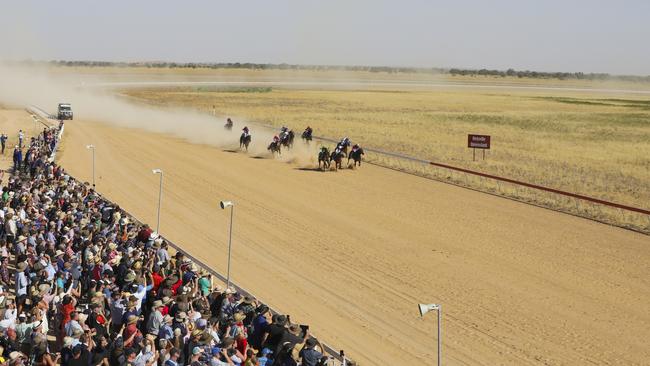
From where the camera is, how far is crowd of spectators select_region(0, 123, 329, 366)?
9617 millimetres

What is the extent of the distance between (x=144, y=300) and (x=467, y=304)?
24.0ft

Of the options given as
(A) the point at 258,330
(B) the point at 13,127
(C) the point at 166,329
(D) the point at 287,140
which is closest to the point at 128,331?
(C) the point at 166,329

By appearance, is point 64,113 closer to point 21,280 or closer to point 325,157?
point 325,157

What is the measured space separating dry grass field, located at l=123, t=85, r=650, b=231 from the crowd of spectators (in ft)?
54.5

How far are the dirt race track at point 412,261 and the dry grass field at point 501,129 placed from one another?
152 inches

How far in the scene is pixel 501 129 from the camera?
60.9 metres

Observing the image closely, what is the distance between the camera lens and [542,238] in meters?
22.8

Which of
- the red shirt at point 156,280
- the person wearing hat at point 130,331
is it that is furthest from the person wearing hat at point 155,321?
the red shirt at point 156,280

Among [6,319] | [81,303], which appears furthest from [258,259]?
[6,319]

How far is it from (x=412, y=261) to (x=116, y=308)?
9881 mm

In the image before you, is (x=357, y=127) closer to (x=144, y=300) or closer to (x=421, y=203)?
(x=421, y=203)

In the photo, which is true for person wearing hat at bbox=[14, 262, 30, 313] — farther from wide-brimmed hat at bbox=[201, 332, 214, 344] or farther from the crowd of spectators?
wide-brimmed hat at bbox=[201, 332, 214, 344]

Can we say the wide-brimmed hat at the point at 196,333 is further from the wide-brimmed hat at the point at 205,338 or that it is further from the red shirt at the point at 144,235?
the red shirt at the point at 144,235

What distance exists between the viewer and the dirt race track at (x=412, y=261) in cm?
1455
